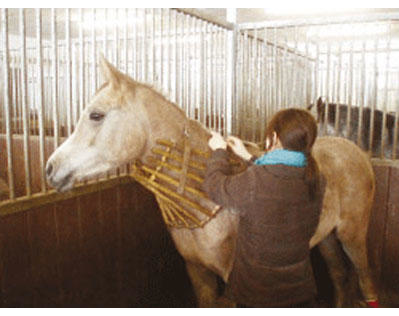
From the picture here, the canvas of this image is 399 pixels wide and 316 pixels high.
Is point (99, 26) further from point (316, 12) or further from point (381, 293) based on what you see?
point (381, 293)

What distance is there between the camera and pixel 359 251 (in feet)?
8.53

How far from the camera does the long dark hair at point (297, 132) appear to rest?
150 centimetres

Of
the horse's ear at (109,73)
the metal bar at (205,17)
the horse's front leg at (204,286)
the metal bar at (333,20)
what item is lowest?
the horse's front leg at (204,286)

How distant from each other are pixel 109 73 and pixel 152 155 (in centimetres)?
42

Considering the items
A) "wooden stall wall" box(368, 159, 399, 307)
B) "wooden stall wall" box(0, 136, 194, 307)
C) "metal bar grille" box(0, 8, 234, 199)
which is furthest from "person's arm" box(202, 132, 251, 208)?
"wooden stall wall" box(368, 159, 399, 307)

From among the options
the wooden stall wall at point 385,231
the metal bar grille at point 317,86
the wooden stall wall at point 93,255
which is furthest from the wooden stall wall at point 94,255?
the wooden stall wall at point 385,231

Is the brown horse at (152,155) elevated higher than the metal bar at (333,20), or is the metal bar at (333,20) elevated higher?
the metal bar at (333,20)

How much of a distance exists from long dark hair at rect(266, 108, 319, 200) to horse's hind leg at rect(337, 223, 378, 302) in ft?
3.64

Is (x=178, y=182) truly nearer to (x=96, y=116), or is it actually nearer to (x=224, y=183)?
(x=224, y=183)

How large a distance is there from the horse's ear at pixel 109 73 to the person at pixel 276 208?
0.53 m

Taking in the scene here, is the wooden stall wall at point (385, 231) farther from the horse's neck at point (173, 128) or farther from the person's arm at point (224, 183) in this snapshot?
the person's arm at point (224, 183)

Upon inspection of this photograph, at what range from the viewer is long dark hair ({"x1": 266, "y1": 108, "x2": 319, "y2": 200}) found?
4.91 ft

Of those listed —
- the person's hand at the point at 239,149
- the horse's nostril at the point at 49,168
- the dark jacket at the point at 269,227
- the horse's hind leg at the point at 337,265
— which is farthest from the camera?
the horse's hind leg at the point at 337,265

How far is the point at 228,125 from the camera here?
324cm
